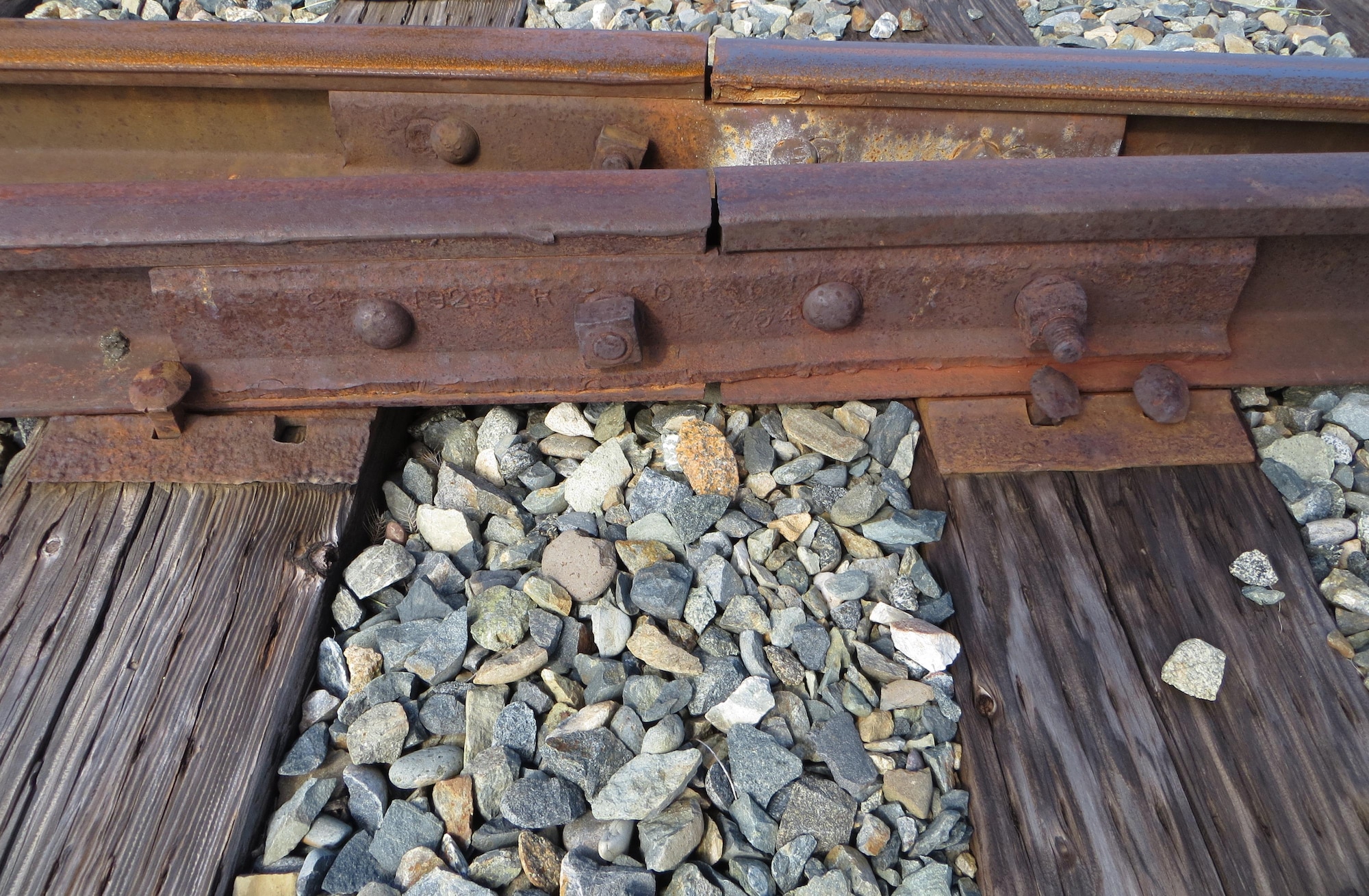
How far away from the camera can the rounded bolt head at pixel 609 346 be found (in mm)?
1869

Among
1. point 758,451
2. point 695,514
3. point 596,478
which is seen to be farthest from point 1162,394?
point 596,478

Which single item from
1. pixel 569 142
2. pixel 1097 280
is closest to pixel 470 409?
pixel 569 142

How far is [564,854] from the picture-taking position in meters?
1.48

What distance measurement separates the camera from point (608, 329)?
73.4 inches

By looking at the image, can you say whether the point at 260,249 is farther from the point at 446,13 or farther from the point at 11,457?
the point at 446,13

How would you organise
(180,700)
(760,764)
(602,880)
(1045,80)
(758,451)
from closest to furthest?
1. (602,880)
2. (760,764)
3. (180,700)
4. (758,451)
5. (1045,80)

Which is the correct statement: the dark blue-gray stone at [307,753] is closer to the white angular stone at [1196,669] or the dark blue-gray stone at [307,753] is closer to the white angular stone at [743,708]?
the white angular stone at [743,708]

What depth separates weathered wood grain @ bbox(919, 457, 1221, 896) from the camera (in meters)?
1.50

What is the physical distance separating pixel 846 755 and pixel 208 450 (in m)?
1.55

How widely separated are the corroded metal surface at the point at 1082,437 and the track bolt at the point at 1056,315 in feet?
0.72

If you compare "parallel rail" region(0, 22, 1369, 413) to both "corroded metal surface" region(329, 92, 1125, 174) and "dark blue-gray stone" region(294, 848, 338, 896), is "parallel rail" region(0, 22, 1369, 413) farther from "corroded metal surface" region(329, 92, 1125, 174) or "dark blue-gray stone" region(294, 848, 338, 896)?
"dark blue-gray stone" region(294, 848, 338, 896)

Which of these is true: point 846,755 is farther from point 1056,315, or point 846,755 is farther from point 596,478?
point 1056,315

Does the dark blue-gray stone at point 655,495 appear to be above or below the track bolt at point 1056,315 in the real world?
below

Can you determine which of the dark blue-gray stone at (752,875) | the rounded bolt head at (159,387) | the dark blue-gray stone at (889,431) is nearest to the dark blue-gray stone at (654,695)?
the dark blue-gray stone at (752,875)
